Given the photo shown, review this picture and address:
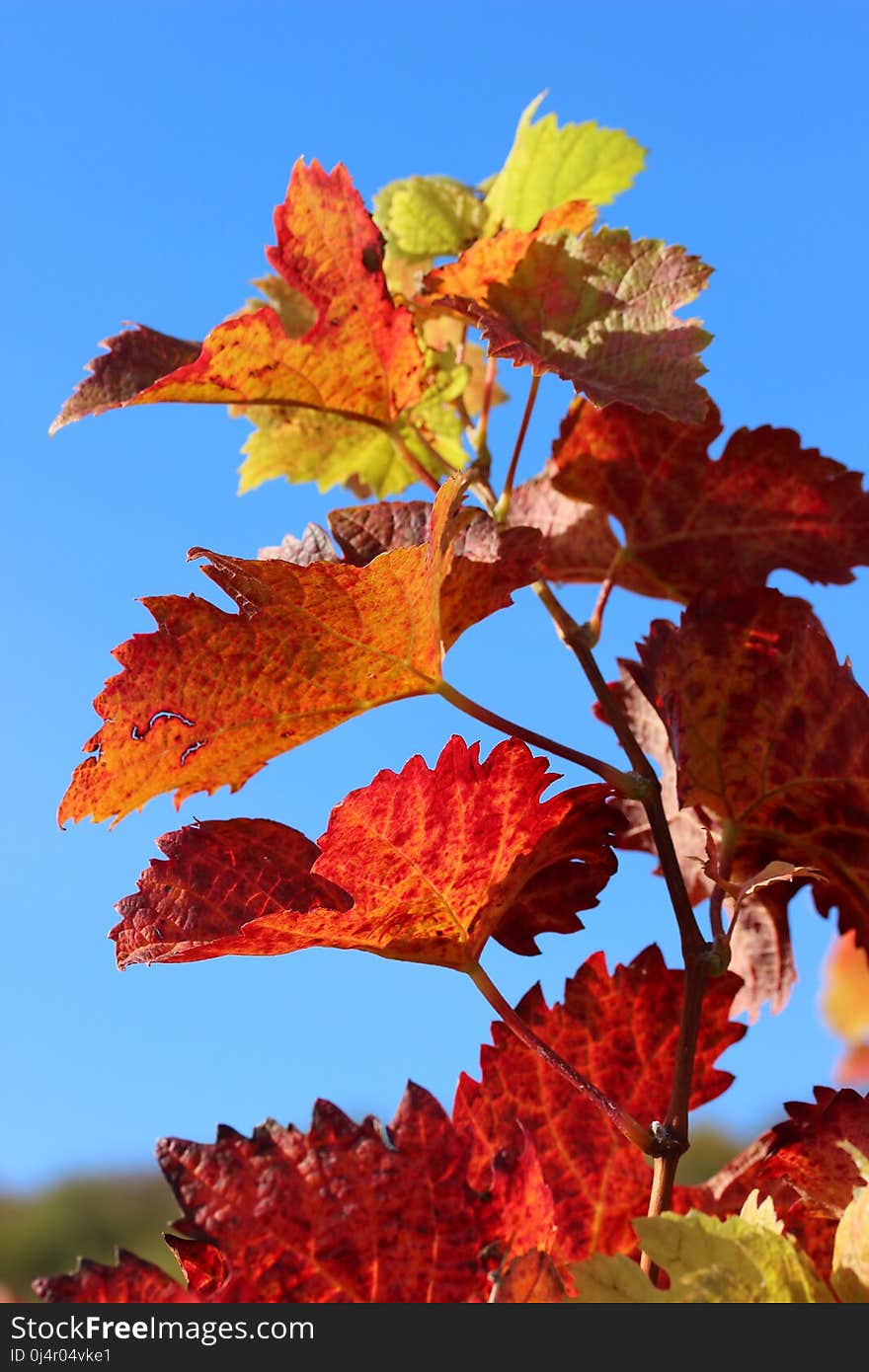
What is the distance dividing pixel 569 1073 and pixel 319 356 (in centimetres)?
39

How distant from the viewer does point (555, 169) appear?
80 cm

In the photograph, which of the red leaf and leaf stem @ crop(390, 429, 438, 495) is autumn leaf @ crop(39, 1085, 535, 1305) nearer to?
the red leaf

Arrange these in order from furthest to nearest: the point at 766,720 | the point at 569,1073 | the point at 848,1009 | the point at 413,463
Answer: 1. the point at 848,1009
2. the point at 413,463
3. the point at 766,720
4. the point at 569,1073

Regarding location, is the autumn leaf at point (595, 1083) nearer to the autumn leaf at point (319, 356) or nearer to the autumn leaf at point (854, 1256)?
the autumn leaf at point (854, 1256)

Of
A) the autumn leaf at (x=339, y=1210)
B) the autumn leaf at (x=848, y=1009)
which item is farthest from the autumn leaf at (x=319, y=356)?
the autumn leaf at (x=848, y=1009)

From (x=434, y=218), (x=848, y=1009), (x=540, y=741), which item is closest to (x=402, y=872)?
(x=540, y=741)

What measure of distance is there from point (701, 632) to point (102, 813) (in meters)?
0.30

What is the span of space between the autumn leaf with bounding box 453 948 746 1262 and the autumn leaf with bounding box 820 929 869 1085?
2.22 feet

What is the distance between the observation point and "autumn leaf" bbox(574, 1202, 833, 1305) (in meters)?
0.43

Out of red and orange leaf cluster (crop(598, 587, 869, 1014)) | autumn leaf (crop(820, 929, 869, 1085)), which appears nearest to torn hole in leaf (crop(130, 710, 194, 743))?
red and orange leaf cluster (crop(598, 587, 869, 1014))

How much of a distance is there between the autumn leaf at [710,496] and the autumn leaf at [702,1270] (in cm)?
38

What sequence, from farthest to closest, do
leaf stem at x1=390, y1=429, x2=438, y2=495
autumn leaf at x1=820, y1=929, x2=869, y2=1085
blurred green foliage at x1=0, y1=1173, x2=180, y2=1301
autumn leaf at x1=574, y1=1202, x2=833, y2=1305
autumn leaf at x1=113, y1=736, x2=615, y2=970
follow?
blurred green foliage at x1=0, y1=1173, x2=180, y2=1301 < autumn leaf at x1=820, y1=929, x2=869, y2=1085 < leaf stem at x1=390, y1=429, x2=438, y2=495 < autumn leaf at x1=113, y1=736, x2=615, y2=970 < autumn leaf at x1=574, y1=1202, x2=833, y2=1305

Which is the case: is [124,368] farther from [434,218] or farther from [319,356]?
[434,218]

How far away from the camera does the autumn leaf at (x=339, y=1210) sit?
47cm
